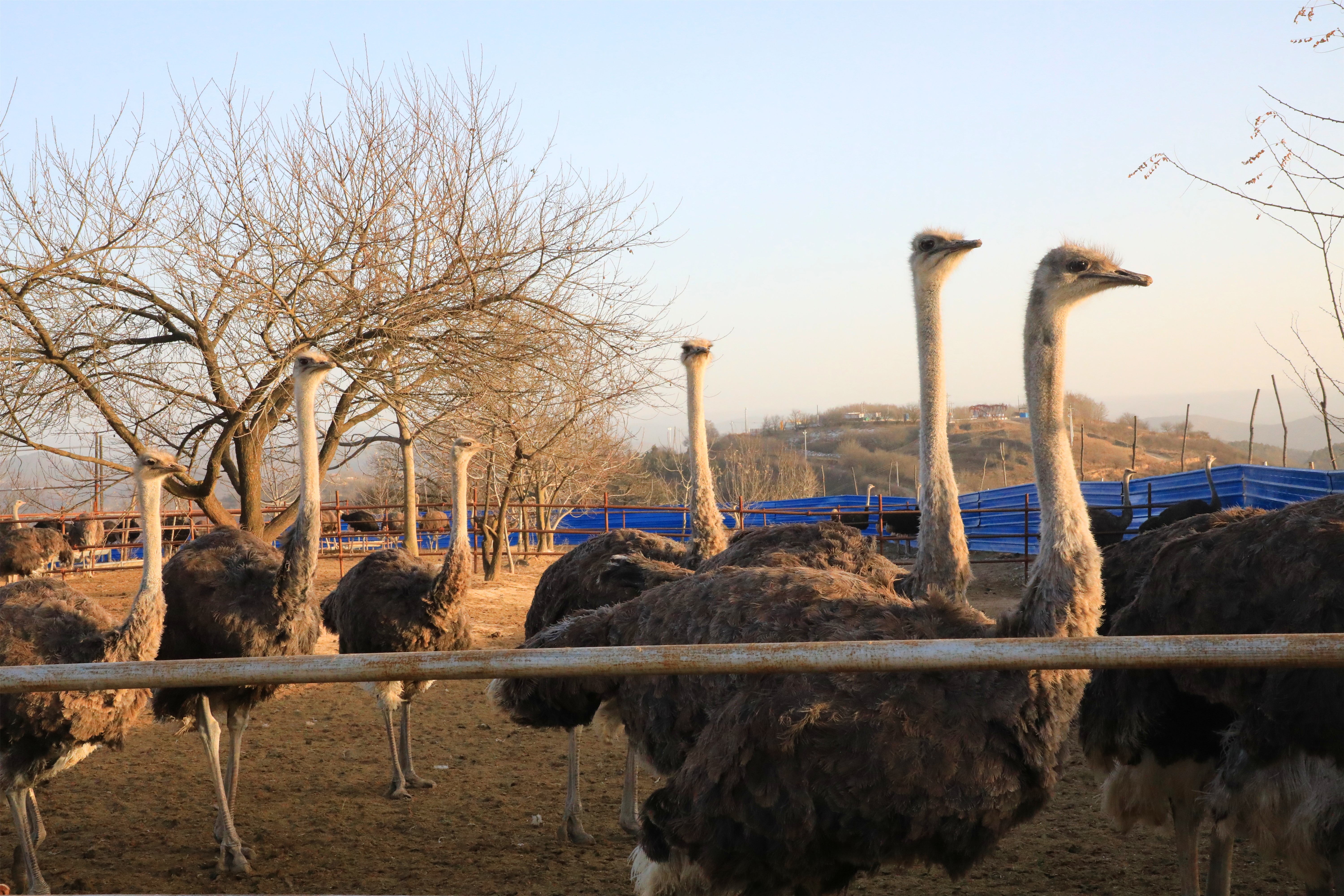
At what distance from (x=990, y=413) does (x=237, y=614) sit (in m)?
64.4

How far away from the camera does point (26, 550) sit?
13.3m

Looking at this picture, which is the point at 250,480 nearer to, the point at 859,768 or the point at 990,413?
the point at 859,768

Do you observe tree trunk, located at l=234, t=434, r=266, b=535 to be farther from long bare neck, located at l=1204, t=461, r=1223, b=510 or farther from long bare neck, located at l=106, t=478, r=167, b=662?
long bare neck, located at l=1204, t=461, r=1223, b=510

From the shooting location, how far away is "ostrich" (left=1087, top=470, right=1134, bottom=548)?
12.8 m

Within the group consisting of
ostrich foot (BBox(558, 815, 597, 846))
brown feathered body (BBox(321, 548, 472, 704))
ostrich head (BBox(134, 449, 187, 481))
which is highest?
ostrich head (BBox(134, 449, 187, 481))

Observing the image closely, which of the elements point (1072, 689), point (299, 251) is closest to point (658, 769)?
point (1072, 689)

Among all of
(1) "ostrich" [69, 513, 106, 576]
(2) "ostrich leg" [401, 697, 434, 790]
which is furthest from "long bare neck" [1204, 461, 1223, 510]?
(1) "ostrich" [69, 513, 106, 576]

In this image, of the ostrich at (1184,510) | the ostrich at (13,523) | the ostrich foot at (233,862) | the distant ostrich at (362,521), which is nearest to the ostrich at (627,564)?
the ostrich foot at (233,862)

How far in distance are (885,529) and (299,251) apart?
14.1 metres

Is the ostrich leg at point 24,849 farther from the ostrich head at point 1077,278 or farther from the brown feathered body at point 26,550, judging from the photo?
the brown feathered body at point 26,550

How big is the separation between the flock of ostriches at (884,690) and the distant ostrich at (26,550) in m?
8.94

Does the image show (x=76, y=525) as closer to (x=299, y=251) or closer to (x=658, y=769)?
(x=299, y=251)

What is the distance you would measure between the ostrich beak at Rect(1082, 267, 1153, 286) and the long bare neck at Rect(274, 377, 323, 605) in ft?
11.9

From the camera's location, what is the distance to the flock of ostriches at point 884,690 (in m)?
2.77
